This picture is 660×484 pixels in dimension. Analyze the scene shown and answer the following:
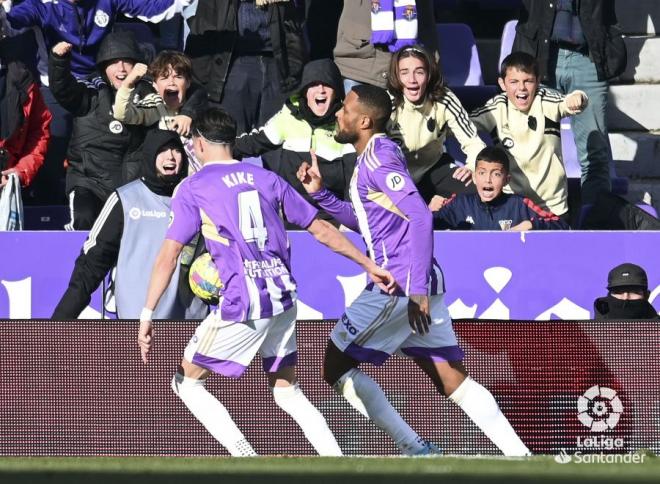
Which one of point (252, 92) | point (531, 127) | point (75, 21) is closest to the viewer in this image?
point (531, 127)

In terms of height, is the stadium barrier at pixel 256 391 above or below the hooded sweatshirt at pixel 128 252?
below

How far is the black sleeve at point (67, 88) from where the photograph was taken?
1066 cm

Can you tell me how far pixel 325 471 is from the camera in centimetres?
636

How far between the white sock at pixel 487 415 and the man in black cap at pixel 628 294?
1.51 m

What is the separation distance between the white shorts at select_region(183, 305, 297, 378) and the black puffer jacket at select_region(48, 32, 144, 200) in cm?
321

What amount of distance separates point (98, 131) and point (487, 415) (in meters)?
4.20

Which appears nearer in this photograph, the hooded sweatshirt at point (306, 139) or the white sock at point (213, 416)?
the white sock at point (213, 416)

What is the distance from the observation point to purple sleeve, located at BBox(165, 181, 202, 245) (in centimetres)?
768

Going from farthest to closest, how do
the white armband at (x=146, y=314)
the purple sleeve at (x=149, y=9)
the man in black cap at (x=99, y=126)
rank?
the purple sleeve at (x=149, y=9) → the man in black cap at (x=99, y=126) → the white armband at (x=146, y=314)

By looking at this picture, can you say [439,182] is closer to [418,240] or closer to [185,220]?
[418,240]

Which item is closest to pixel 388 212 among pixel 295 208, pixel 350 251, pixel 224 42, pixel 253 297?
pixel 350 251

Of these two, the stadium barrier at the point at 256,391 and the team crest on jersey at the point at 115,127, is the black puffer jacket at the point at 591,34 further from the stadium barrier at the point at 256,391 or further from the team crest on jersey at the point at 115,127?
the stadium barrier at the point at 256,391

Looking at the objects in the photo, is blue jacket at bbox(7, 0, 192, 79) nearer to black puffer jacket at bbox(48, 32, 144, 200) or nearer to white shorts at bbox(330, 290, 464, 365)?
black puffer jacket at bbox(48, 32, 144, 200)

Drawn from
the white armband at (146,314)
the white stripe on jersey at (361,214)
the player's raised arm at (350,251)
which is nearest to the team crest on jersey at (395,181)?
the white stripe on jersey at (361,214)
